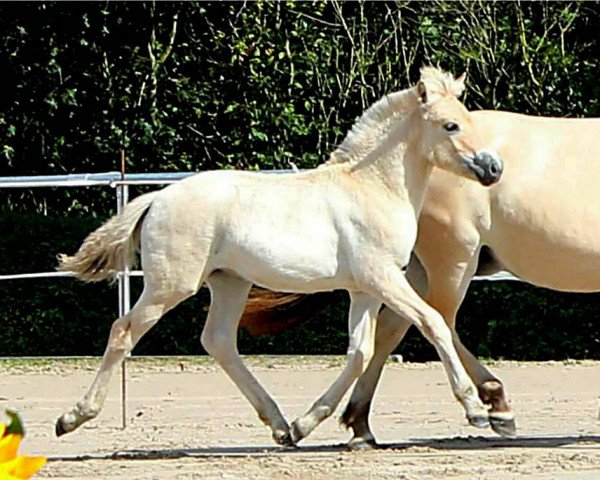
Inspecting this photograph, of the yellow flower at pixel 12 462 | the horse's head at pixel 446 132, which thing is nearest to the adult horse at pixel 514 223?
the horse's head at pixel 446 132

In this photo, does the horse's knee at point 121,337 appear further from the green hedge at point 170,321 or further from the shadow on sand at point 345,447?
the green hedge at point 170,321

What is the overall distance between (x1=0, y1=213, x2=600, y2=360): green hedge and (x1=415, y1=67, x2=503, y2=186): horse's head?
5998 mm

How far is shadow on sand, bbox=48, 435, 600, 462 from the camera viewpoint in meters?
5.46

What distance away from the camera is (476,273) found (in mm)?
6285

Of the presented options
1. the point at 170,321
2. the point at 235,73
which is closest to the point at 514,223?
the point at 170,321

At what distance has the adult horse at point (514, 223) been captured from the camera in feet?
19.1

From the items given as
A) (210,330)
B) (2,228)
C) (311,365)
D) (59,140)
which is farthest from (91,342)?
(210,330)

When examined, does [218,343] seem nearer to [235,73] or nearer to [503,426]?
[503,426]

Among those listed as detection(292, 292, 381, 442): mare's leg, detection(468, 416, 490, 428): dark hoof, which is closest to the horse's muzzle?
detection(292, 292, 381, 442): mare's leg

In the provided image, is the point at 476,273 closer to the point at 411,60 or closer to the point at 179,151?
→ the point at 411,60

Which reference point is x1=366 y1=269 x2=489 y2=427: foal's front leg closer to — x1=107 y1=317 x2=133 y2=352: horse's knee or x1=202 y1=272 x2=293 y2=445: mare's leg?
x1=202 y1=272 x2=293 y2=445: mare's leg

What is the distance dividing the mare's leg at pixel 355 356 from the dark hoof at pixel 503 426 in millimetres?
701

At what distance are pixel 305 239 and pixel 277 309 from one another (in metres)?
1.26

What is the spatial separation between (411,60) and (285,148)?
175 centimetres
